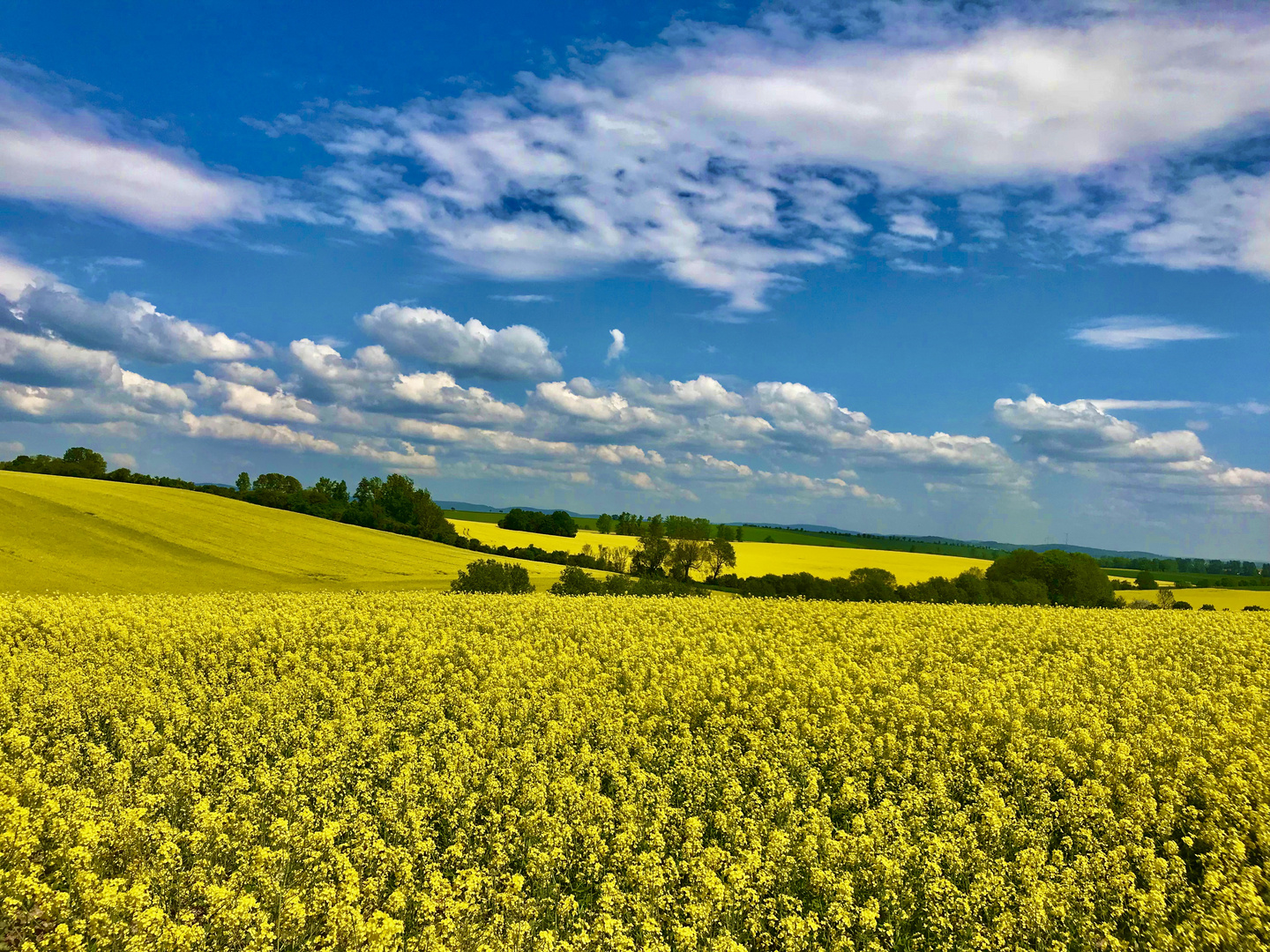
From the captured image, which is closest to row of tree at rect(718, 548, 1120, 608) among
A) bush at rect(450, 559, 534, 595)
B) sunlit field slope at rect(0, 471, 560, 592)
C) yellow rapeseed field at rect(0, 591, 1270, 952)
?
bush at rect(450, 559, 534, 595)

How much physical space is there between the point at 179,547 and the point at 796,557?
70474 millimetres

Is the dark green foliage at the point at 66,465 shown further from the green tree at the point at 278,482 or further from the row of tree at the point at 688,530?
the row of tree at the point at 688,530

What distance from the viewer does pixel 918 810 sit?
1038cm

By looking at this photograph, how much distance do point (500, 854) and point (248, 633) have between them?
14745 millimetres

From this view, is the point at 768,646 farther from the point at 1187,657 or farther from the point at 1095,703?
the point at 1187,657

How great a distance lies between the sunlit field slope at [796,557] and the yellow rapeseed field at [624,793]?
62.8 meters

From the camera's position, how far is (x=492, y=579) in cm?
4459

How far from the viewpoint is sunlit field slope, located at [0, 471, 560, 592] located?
4478 cm

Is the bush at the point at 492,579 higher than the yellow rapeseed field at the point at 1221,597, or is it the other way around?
the yellow rapeseed field at the point at 1221,597

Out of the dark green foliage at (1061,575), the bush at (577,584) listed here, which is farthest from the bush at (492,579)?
the dark green foliage at (1061,575)

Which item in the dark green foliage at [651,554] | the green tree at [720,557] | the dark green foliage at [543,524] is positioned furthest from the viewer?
the dark green foliage at [543,524]

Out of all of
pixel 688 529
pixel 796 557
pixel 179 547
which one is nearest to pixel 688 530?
pixel 688 529

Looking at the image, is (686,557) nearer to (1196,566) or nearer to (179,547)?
(179,547)

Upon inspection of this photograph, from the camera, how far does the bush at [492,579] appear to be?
43.8 metres
